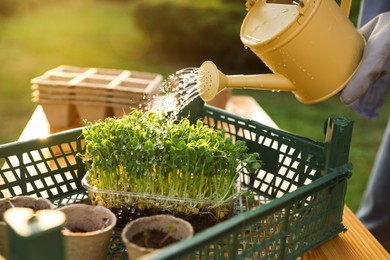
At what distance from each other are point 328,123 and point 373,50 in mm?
228

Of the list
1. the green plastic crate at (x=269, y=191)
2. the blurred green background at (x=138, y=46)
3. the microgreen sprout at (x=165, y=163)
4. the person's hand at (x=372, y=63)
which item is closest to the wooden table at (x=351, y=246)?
the green plastic crate at (x=269, y=191)

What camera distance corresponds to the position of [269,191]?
170cm

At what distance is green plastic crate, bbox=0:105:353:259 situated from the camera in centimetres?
110

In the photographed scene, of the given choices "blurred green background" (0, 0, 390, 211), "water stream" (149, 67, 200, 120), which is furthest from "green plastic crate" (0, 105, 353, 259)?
"blurred green background" (0, 0, 390, 211)

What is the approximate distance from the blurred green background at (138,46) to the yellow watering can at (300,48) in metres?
3.14

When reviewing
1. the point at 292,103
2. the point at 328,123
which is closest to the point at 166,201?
the point at 328,123

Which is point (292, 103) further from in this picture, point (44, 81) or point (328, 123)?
point (328, 123)

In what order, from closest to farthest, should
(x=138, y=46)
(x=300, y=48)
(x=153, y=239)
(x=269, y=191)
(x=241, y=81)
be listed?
(x=153, y=239), (x=300, y=48), (x=241, y=81), (x=269, y=191), (x=138, y=46)

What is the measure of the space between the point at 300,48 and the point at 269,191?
562mm

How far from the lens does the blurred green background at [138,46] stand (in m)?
5.16

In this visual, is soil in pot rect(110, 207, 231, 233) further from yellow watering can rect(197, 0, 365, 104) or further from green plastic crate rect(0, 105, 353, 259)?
yellow watering can rect(197, 0, 365, 104)

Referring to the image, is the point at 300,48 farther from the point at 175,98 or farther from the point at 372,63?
the point at 175,98

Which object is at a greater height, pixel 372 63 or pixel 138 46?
pixel 372 63

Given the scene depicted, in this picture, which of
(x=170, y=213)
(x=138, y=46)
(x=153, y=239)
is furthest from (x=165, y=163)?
(x=138, y=46)
